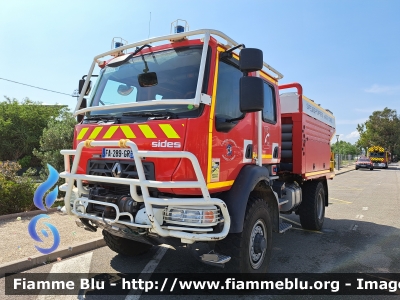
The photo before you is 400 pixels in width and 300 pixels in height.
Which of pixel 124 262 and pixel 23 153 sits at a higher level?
pixel 23 153

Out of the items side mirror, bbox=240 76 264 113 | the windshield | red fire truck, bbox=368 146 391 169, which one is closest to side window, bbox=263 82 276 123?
side mirror, bbox=240 76 264 113

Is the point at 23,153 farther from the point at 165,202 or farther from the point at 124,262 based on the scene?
the point at 165,202

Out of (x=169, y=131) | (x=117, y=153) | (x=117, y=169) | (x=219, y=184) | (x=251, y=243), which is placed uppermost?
(x=169, y=131)

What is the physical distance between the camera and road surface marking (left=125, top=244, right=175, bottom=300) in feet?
10.8

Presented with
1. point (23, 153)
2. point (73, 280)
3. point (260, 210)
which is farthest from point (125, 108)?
point (23, 153)

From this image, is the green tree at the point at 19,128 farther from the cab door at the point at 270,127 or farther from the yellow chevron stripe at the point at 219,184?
the yellow chevron stripe at the point at 219,184

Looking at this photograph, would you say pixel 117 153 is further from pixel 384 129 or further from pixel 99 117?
pixel 384 129

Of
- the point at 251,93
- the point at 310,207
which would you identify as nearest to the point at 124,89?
the point at 251,93

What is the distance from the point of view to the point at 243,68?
2.93 m

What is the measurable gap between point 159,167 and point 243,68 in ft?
4.15

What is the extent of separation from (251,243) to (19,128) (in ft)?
74.0

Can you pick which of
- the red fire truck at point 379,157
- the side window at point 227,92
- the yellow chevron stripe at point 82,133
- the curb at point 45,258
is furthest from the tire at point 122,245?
the red fire truck at point 379,157

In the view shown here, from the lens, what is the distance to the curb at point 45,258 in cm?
385

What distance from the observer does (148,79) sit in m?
3.41
